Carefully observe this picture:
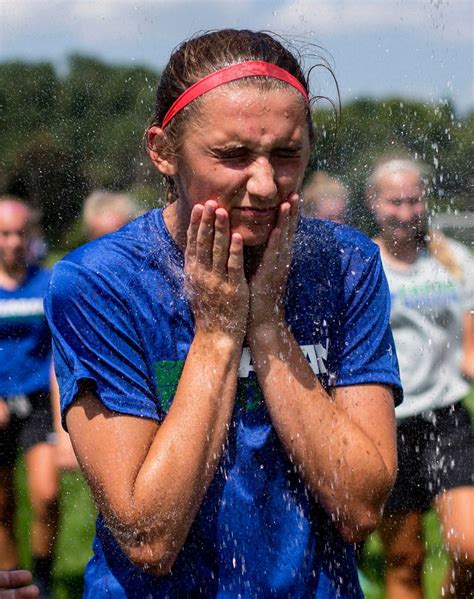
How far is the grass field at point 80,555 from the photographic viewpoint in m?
5.05

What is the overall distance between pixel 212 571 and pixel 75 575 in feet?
10.5

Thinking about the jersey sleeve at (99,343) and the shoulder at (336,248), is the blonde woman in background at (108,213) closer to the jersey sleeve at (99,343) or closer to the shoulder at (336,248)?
the shoulder at (336,248)

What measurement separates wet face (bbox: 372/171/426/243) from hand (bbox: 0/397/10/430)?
2.00 m

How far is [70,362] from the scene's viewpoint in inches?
91.4

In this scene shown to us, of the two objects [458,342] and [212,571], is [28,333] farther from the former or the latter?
[212,571]

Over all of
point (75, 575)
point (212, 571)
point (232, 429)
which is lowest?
point (75, 575)

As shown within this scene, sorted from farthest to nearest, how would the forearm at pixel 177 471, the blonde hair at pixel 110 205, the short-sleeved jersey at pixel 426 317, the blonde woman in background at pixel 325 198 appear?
the blonde hair at pixel 110 205 → the short-sleeved jersey at pixel 426 317 → the blonde woman in background at pixel 325 198 → the forearm at pixel 177 471

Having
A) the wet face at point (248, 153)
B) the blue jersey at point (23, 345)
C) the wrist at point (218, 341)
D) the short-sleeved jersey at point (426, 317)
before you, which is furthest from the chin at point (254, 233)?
the blue jersey at point (23, 345)

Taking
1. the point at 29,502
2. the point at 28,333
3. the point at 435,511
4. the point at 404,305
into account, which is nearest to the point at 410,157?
the point at 404,305

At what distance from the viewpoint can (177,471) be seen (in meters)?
2.24

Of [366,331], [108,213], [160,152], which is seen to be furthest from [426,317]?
[160,152]

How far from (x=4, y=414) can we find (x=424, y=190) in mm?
2269

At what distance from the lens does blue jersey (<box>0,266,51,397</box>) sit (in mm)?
5090

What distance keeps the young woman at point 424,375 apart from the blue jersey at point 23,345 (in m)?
1.65
